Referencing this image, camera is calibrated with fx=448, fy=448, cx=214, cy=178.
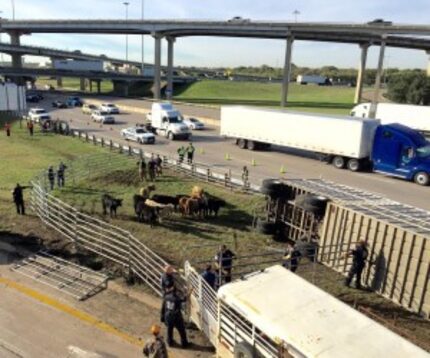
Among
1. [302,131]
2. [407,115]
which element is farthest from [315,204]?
[407,115]

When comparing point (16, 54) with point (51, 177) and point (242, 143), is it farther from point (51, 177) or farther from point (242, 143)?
point (51, 177)

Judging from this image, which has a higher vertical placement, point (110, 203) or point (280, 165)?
point (110, 203)

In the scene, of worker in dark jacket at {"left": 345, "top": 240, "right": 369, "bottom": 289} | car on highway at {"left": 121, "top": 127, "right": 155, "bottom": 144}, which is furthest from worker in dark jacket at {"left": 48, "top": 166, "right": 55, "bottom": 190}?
car on highway at {"left": 121, "top": 127, "right": 155, "bottom": 144}

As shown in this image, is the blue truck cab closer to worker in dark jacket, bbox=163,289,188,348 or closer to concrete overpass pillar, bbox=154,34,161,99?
worker in dark jacket, bbox=163,289,188,348

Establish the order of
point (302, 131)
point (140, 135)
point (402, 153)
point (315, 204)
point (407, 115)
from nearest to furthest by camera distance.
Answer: point (315, 204) → point (402, 153) → point (302, 131) → point (140, 135) → point (407, 115)

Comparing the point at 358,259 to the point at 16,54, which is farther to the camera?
the point at 16,54

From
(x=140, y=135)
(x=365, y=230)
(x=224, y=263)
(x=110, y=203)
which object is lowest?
(x=140, y=135)

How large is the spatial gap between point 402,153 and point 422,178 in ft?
6.43

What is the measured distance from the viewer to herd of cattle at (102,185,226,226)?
1859 cm

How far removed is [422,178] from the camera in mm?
26375

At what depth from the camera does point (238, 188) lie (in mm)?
23625

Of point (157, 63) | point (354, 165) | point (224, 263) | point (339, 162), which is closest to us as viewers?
point (224, 263)

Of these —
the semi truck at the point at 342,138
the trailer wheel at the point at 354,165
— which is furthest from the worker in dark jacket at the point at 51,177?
the trailer wheel at the point at 354,165

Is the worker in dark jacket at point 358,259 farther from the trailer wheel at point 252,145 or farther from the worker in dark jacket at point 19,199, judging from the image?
the trailer wheel at point 252,145
